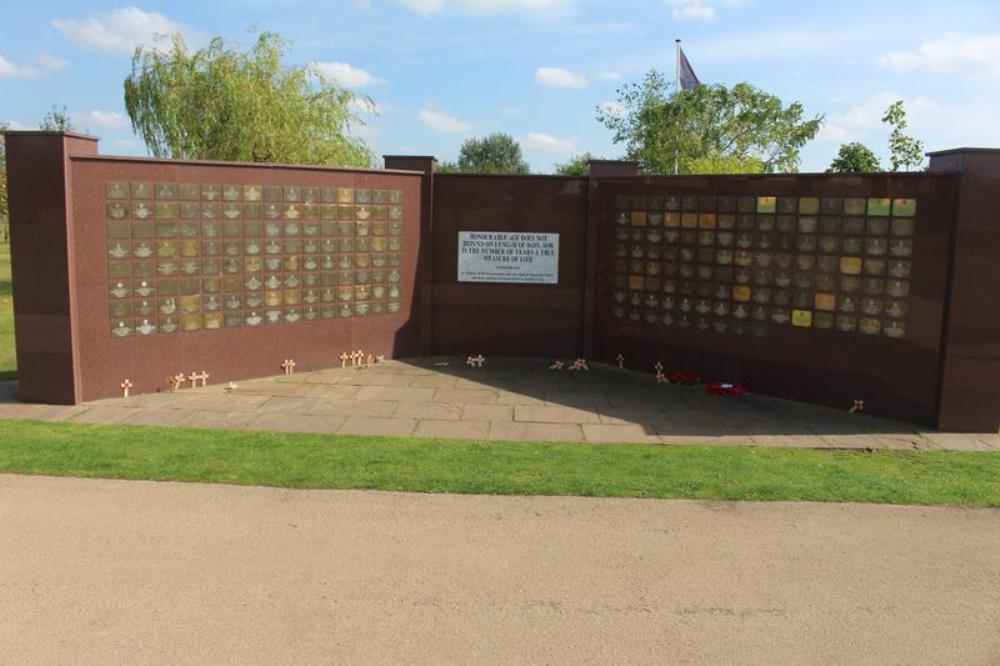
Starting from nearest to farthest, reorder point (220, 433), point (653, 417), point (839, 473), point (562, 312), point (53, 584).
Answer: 1. point (53, 584)
2. point (839, 473)
3. point (220, 433)
4. point (653, 417)
5. point (562, 312)

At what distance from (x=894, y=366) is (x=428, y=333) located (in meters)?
6.00

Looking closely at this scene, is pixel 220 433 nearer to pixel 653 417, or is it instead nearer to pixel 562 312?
pixel 653 417

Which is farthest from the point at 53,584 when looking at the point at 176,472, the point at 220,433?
the point at 220,433

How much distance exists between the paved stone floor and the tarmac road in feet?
6.84

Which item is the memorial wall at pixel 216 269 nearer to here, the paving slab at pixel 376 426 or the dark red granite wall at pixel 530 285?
the dark red granite wall at pixel 530 285

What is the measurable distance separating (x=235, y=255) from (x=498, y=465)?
480 cm

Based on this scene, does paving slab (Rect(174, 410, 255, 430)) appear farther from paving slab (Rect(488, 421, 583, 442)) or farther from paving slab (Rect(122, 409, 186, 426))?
paving slab (Rect(488, 421, 583, 442))

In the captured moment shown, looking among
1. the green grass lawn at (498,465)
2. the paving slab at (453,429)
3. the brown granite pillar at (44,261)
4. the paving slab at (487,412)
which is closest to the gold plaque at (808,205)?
the green grass lawn at (498,465)

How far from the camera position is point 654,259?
10.8m

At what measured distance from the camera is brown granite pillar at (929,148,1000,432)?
26.1 ft

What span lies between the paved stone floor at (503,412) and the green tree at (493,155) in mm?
57904

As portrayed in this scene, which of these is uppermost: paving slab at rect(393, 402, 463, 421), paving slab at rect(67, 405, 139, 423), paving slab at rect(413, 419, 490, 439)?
paving slab at rect(393, 402, 463, 421)

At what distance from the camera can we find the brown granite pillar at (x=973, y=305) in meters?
7.96

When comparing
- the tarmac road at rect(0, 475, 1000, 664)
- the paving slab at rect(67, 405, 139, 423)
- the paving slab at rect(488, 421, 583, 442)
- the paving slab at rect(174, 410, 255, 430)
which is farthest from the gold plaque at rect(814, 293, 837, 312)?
the paving slab at rect(67, 405, 139, 423)
